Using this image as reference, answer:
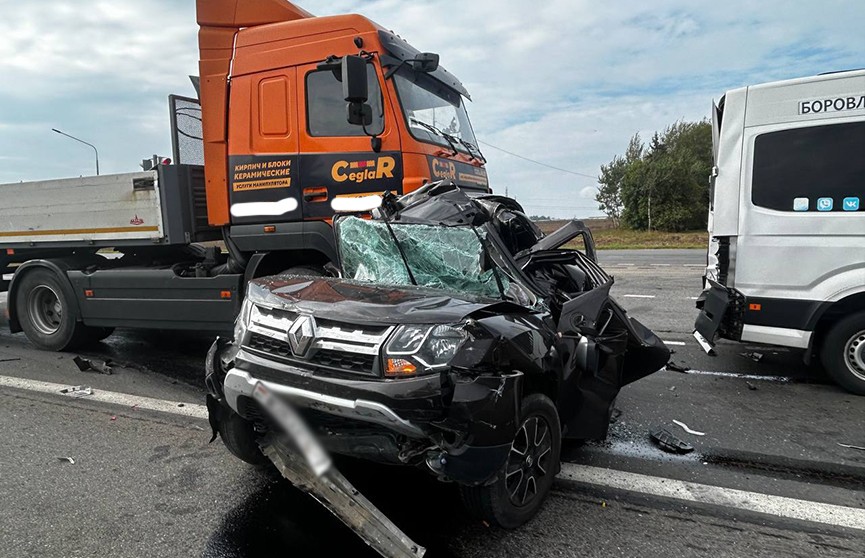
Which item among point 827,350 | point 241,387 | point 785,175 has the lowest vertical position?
point 827,350

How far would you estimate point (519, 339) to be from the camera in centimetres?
267

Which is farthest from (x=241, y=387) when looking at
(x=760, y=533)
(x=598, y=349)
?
(x=760, y=533)

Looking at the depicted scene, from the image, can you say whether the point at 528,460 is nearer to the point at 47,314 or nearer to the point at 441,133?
the point at 441,133

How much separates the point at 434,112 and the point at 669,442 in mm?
3638

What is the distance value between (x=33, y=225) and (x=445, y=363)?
6530 mm

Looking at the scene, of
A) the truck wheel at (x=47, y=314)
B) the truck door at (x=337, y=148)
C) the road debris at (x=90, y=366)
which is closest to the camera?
the truck door at (x=337, y=148)

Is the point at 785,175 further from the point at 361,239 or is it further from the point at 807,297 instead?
the point at 361,239

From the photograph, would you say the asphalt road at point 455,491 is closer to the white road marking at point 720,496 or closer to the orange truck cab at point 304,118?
the white road marking at point 720,496

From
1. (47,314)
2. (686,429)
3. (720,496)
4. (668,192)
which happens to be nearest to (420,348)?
(720,496)

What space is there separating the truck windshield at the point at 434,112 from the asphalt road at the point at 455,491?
2982 mm

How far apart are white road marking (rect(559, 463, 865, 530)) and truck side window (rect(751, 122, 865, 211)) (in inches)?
113

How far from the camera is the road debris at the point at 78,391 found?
504 cm

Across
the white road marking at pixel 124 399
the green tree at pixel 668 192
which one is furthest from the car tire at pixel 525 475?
the green tree at pixel 668 192

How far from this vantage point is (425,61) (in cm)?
500
